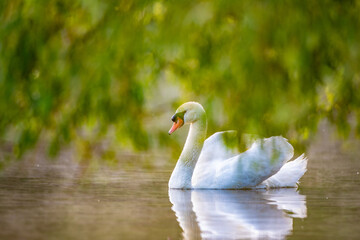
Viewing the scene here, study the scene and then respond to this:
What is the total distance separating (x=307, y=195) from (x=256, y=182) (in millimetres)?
1048

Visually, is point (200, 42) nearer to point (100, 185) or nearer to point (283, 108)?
point (283, 108)

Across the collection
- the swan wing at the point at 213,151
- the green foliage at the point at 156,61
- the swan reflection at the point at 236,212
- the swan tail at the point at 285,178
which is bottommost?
the swan reflection at the point at 236,212

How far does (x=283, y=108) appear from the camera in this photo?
4391 mm

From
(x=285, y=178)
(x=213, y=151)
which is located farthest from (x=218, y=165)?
(x=285, y=178)

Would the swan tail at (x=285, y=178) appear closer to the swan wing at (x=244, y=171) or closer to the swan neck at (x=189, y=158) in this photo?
the swan wing at (x=244, y=171)

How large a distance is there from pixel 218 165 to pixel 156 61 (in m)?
7.87

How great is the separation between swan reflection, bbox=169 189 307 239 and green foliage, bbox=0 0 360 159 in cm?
359

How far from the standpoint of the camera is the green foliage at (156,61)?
14.1 ft

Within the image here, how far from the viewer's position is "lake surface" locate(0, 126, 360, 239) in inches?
323

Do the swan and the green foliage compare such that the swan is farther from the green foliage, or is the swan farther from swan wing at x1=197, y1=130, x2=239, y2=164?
the green foliage

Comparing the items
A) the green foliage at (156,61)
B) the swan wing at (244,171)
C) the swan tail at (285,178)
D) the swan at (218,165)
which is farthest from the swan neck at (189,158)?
the green foliage at (156,61)

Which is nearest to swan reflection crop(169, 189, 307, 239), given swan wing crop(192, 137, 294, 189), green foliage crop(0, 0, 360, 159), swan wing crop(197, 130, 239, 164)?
swan wing crop(192, 137, 294, 189)

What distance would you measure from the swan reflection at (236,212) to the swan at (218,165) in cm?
20

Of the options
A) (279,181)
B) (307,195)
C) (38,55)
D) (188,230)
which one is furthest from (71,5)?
(279,181)
